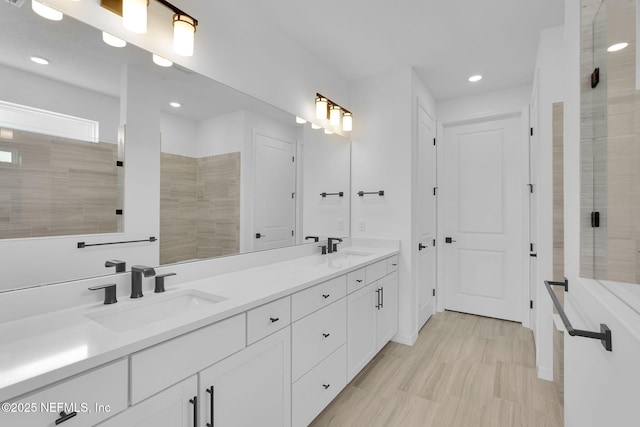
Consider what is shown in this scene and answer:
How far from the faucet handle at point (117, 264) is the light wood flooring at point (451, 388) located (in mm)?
1351

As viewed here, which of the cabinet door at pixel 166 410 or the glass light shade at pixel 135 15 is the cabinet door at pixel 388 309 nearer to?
the cabinet door at pixel 166 410

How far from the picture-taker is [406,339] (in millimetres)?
2752

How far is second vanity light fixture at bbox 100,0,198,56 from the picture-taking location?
1246 millimetres

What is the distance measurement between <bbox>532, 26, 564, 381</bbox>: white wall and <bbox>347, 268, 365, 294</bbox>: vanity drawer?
1334 mm

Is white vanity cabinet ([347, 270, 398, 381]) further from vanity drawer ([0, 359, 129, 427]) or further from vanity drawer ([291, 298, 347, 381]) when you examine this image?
vanity drawer ([0, 359, 129, 427])

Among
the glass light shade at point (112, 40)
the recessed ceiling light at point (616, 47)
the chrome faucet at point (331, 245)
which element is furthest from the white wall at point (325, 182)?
the recessed ceiling light at point (616, 47)

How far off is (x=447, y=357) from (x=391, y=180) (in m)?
1.64

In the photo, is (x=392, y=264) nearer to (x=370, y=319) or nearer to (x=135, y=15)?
(x=370, y=319)

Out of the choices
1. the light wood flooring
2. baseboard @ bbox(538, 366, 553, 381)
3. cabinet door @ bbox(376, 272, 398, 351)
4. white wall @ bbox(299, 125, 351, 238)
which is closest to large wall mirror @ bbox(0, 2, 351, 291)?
white wall @ bbox(299, 125, 351, 238)

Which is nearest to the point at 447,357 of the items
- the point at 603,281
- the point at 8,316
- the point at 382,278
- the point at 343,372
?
the point at 382,278

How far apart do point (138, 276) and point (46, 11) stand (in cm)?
107

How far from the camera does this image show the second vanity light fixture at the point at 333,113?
2559mm

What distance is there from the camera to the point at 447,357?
2.52m

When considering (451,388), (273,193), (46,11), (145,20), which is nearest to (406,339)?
(451,388)
